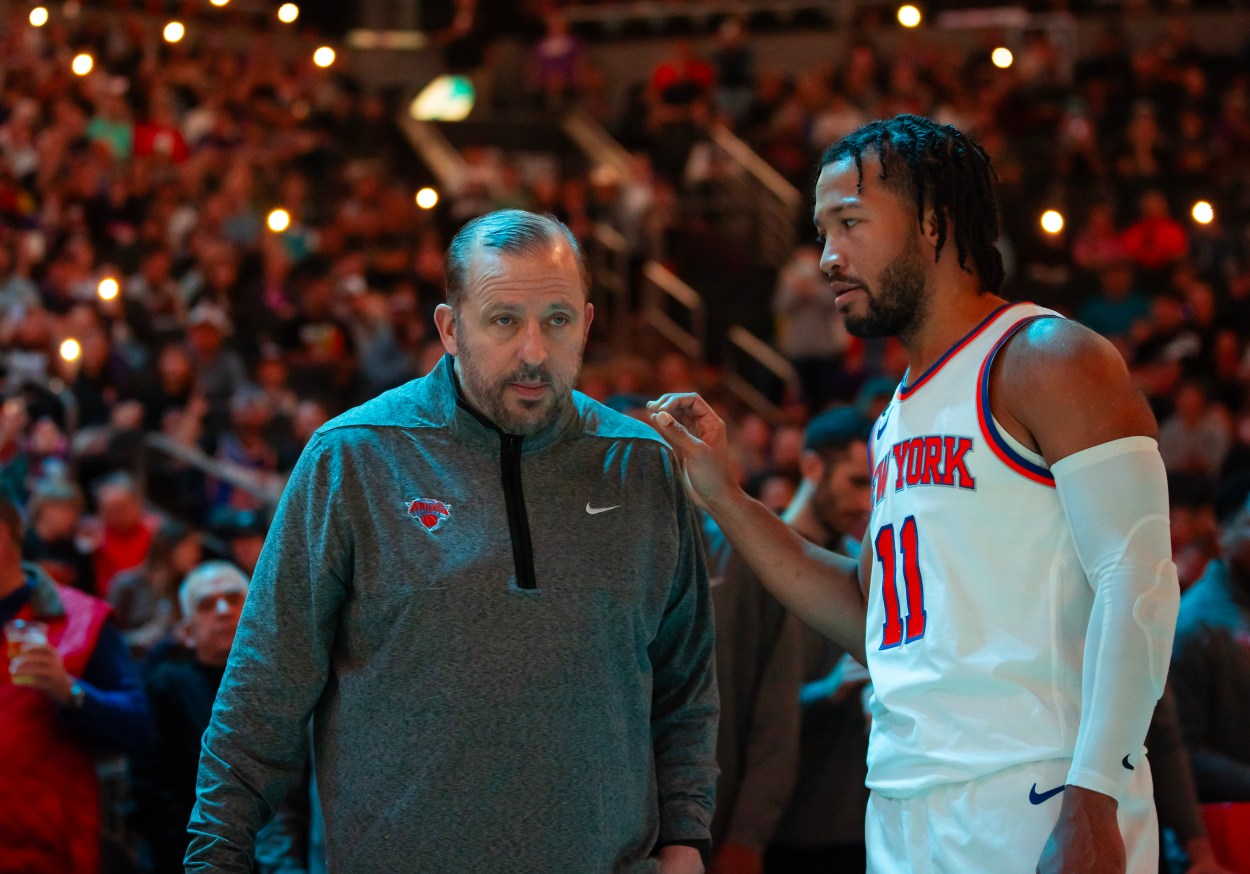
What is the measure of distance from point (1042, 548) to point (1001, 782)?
0.40 metres

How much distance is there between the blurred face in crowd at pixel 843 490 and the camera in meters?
4.64

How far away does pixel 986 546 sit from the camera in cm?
262

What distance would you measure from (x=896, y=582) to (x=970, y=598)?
183 millimetres

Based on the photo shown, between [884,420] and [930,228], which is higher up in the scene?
[930,228]

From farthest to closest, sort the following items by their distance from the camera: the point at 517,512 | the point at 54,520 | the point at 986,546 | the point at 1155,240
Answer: the point at 1155,240, the point at 54,520, the point at 517,512, the point at 986,546

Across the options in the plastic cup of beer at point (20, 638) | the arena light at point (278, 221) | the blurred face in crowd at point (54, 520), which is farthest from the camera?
the arena light at point (278, 221)

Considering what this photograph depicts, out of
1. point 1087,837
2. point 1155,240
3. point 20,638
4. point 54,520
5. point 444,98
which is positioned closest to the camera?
point 1087,837

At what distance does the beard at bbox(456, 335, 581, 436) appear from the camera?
2.73 meters

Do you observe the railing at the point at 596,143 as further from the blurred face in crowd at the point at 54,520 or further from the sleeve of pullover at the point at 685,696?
the sleeve of pullover at the point at 685,696

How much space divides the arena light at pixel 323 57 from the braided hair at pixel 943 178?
14673 mm

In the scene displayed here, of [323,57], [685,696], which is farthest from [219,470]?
[323,57]

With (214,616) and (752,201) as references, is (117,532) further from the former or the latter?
(752,201)

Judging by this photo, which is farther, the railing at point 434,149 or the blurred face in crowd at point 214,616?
the railing at point 434,149

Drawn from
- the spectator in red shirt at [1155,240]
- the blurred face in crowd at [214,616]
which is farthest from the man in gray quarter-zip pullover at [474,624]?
the spectator in red shirt at [1155,240]
